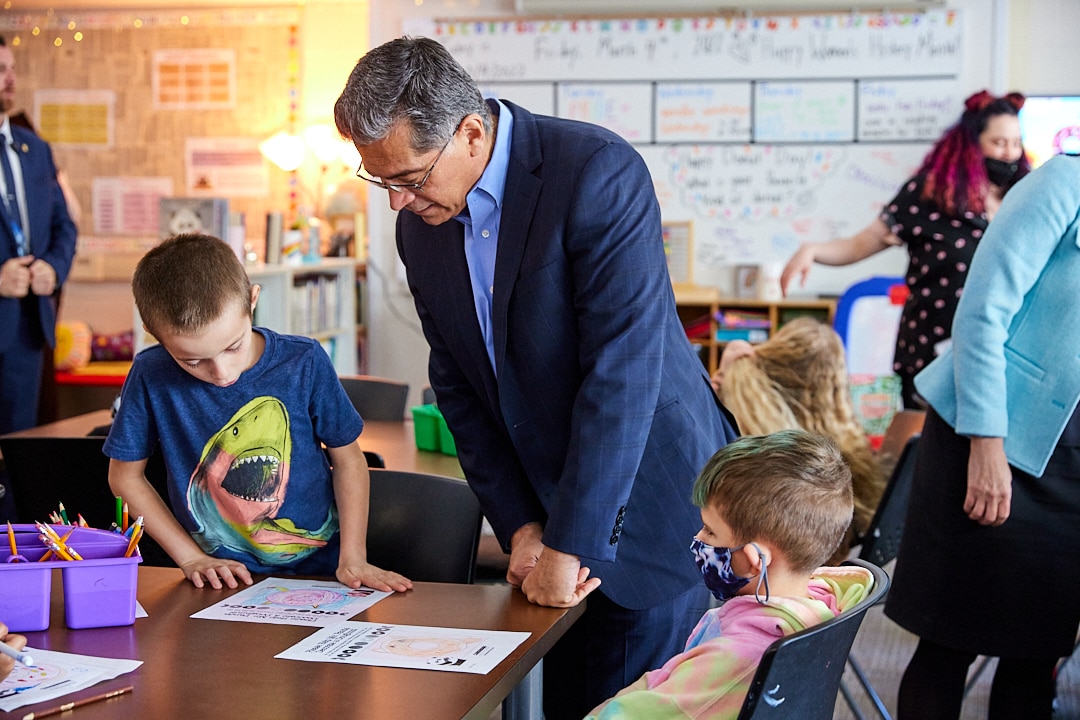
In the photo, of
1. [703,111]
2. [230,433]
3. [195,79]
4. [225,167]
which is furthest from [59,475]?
[195,79]

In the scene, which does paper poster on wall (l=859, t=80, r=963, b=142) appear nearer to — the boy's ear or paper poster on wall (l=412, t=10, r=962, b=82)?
paper poster on wall (l=412, t=10, r=962, b=82)

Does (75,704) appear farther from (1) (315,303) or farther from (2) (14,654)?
(1) (315,303)

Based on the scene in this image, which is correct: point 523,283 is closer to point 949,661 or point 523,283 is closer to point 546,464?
point 546,464

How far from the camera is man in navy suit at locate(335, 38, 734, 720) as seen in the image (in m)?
1.43

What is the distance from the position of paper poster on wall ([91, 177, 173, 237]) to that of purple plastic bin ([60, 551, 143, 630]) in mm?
6050

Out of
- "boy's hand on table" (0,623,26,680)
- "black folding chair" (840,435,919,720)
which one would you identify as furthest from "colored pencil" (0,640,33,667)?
"black folding chair" (840,435,919,720)

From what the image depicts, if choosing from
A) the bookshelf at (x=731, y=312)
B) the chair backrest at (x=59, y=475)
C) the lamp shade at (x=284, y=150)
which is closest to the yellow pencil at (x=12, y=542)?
the chair backrest at (x=59, y=475)

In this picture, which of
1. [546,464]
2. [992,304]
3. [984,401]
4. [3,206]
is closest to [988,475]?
[984,401]

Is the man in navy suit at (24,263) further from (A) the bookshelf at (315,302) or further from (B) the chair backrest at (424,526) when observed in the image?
(B) the chair backrest at (424,526)

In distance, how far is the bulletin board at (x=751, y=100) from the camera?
571 cm

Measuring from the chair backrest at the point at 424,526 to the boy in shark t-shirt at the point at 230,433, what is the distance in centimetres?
19

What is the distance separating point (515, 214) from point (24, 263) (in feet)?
9.88

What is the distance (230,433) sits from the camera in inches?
67.7

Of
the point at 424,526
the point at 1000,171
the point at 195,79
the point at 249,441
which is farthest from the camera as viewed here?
the point at 195,79
